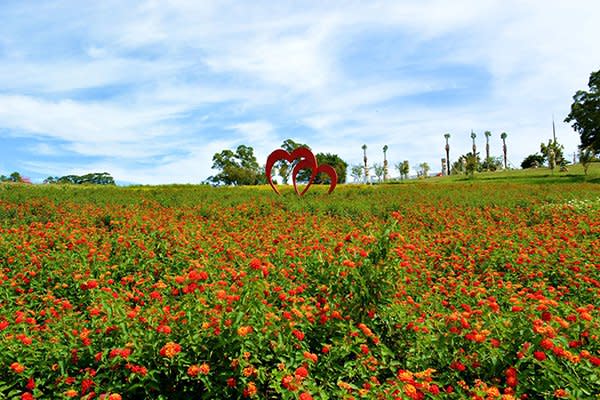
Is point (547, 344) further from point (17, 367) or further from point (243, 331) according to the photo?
point (17, 367)

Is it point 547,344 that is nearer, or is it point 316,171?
point 547,344

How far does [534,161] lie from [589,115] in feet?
113

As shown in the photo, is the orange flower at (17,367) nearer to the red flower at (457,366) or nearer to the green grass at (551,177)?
the red flower at (457,366)

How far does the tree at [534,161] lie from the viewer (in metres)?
65.4

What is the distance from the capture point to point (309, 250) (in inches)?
165

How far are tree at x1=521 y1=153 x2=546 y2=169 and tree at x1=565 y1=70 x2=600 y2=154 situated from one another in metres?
31.8

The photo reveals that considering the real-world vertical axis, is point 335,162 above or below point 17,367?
above

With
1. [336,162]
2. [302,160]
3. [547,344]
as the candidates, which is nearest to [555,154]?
[336,162]

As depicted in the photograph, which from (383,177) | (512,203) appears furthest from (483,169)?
(512,203)

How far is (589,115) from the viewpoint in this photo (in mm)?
34969

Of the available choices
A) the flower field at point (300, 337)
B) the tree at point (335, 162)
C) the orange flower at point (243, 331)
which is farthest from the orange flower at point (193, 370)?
the tree at point (335, 162)

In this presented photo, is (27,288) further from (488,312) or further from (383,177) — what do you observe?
(383,177)

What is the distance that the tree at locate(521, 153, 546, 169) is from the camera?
6544 cm

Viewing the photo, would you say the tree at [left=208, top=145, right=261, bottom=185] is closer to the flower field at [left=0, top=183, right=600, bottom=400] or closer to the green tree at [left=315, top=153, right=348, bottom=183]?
the green tree at [left=315, top=153, right=348, bottom=183]
